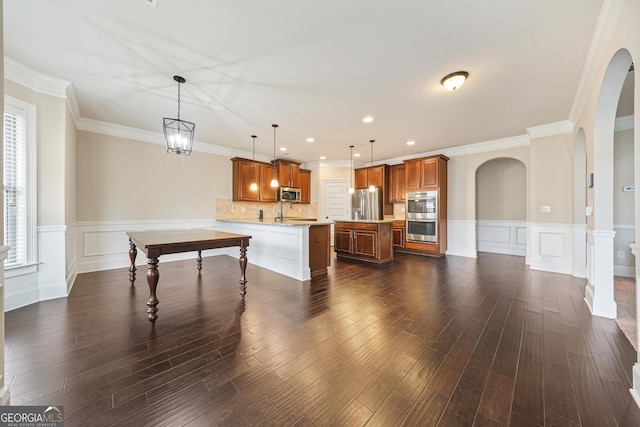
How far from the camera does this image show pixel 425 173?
5.90 meters

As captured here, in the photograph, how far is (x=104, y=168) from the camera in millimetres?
4344

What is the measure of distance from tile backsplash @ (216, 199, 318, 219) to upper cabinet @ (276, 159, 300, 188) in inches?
29.8

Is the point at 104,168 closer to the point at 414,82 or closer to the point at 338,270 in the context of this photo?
the point at 338,270

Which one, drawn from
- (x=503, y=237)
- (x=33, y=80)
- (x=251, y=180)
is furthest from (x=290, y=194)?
(x=503, y=237)

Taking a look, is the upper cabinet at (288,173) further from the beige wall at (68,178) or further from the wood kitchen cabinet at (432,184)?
the beige wall at (68,178)

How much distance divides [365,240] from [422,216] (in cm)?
186

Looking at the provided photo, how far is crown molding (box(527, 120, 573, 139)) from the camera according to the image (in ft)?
13.5

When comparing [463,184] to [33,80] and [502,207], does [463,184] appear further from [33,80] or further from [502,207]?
[33,80]

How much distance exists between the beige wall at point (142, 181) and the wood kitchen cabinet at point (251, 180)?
29 centimetres

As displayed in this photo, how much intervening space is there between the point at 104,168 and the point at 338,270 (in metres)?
4.84

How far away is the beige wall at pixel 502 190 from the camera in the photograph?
6.08 m

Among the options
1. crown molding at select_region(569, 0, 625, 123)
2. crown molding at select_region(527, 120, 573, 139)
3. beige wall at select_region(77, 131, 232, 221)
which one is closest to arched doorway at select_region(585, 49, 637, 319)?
crown molding at select_region(569, 0, 625, 123)

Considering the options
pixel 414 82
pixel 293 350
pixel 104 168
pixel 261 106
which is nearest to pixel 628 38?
pixel 414 82

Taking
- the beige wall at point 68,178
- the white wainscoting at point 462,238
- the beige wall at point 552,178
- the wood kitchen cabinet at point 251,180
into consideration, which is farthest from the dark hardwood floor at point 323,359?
the wood kitchen cabinet at point 251,180
